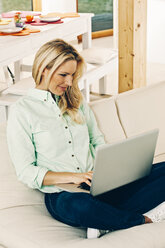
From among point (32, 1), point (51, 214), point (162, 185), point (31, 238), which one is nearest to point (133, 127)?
point (162, 185)

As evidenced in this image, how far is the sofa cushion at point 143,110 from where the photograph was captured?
2797 mm

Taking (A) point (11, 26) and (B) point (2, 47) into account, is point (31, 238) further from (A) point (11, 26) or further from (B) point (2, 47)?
(A) point (11, 26)

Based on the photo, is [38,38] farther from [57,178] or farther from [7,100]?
[57,178]

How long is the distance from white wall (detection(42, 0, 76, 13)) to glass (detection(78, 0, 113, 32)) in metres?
0.23

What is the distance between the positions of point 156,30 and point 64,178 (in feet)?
13.8

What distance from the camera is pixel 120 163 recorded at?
6.63ft

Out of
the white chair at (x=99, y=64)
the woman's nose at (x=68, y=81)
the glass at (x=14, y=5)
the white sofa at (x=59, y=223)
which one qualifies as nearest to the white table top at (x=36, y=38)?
the white chair at (x=99, y=64)

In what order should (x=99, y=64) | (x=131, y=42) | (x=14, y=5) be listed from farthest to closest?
1. (x=14, y=5)
2. (x=99, y=64)
3. (x=131, y=42)

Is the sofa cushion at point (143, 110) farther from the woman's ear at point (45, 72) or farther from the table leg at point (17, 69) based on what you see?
the table leg at point (17, 69)

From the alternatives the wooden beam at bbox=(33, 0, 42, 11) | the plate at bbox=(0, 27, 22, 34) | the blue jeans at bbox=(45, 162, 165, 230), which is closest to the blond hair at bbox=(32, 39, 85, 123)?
the blue jeans at bbox=(45, 162, 165, 230)

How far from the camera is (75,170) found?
2.20 metres

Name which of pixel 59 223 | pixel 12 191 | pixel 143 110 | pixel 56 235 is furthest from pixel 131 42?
pixel 56 235

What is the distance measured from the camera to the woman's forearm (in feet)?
6.76

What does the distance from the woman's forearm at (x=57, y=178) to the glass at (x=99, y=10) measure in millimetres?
5475
